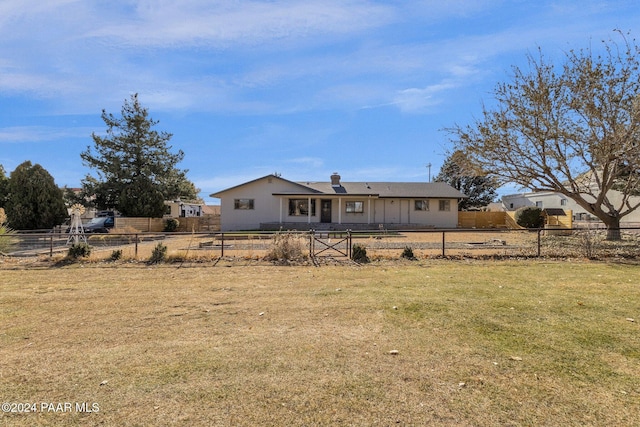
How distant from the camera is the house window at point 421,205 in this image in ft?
100

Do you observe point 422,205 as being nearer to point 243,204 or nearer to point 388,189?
point 388,189

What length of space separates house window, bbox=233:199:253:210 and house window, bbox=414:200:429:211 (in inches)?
541

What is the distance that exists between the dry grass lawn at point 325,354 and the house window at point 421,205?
23138mm

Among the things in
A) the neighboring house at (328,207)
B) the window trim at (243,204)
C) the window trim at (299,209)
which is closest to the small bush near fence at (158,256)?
the neighboring house at (328,207)

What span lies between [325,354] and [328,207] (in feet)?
85.5

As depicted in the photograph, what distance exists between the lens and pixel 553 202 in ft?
133

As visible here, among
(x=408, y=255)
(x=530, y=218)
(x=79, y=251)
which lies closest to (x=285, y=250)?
(x=408, y=255)

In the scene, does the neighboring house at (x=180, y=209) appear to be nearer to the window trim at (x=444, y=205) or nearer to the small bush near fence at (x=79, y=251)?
the small bush near fence at (x=79, y=251)

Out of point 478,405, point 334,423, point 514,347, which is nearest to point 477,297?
point 514,347

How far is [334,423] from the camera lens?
2.62 m

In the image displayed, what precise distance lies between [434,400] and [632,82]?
1870 centimetres

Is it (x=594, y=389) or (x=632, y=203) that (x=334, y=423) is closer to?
(x=594, y=389)

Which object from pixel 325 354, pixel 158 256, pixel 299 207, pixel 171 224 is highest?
pixel 299 207

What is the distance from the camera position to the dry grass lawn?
110 inches
